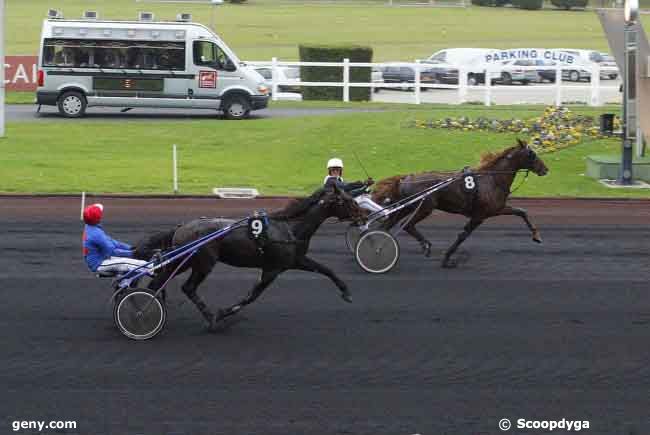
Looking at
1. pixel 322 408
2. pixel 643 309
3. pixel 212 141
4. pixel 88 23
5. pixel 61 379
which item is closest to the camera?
pixel 322 408

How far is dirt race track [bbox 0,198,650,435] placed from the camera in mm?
8414

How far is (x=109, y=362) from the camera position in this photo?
31.4 ft

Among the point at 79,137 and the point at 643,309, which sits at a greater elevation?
the point at 79,137

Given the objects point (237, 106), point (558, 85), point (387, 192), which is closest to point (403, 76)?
point (558, 85)

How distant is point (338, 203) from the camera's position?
1062 cm

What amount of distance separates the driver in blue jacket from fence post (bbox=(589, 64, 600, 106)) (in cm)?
2245

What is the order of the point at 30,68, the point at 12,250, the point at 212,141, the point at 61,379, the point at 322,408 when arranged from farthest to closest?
the point at 30,68 < the point at 212,141 < the point at 12,250 < the point at 61,379 < the point at 322,408

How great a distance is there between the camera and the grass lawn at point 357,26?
54.8 m

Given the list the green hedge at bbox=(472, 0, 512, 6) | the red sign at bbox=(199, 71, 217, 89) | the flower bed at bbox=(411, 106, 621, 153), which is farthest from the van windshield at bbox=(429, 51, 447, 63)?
→ the green hedge at bbox=(472, 0, 512, 6)

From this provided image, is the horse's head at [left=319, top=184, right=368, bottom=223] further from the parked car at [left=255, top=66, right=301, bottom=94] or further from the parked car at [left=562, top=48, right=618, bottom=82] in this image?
the parked car at [left=562, top=48, right=618, bottom=82]

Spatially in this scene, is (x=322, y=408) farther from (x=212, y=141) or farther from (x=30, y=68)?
(x=30, y=68)

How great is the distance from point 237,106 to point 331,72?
5.44 m

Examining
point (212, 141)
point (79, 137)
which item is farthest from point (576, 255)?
point (79, 137)

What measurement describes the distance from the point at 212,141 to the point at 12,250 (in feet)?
33.5
